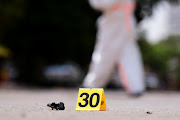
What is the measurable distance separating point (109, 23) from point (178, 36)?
92523 mm

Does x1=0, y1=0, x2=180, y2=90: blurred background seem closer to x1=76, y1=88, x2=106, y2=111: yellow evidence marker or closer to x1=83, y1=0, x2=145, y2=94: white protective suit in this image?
x1=83, y1=0, x2=145, y2=94: white protective suit

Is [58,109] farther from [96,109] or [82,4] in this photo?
[82,4]

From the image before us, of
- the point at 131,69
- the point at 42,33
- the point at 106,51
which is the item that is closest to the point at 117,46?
the point at 106,51

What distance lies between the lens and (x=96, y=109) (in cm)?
782

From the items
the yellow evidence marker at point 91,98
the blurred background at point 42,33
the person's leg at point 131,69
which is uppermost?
the blurred background at point 42,33

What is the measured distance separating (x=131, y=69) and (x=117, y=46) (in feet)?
2.60

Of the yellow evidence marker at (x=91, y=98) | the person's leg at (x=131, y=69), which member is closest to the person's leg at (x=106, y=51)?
the person's leg at (x=131, y=69)

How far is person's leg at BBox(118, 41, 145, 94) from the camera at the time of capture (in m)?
14.1

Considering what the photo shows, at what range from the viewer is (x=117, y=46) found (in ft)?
47.8

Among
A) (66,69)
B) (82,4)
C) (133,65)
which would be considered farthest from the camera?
(66,69)

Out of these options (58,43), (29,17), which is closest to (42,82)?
(58,43)

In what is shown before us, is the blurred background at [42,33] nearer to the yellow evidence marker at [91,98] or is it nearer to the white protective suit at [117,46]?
the white protective suit at [117,46]

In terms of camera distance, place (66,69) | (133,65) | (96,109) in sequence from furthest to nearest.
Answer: (66,69), (133,65), (96,109)

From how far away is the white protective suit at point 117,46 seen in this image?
14.4 m
